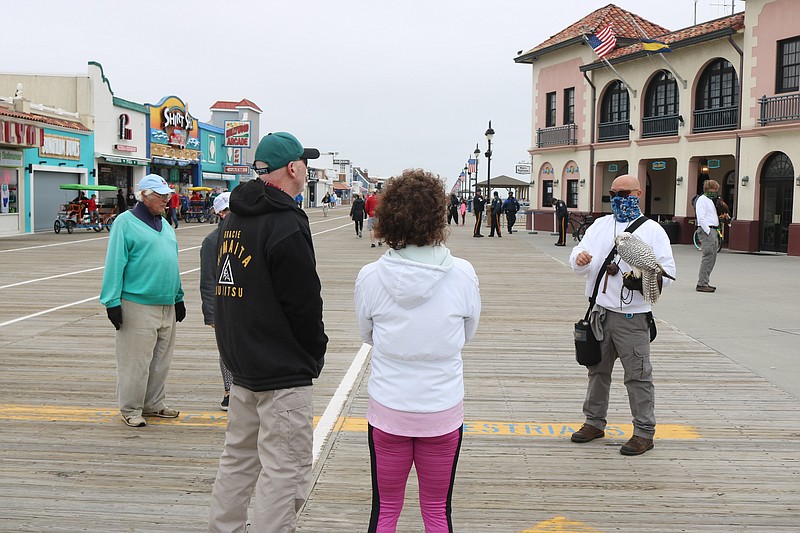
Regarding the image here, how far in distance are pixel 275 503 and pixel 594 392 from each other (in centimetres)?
288

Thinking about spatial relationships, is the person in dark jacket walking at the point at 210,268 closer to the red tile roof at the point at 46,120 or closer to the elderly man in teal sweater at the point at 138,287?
the elderly man in teal sweater at the point at 138,287

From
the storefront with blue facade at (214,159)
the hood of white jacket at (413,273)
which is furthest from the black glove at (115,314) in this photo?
the storefront with blue facade at (214,159)

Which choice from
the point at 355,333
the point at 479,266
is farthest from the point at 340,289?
the point at 479,266

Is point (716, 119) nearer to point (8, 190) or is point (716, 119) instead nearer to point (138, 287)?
point (138, 287)

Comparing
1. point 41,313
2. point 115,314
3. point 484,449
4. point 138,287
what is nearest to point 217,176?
point 41,313

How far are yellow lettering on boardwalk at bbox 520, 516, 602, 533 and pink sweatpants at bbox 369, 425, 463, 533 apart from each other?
100cm

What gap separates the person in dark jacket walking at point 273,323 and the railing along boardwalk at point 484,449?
835mm

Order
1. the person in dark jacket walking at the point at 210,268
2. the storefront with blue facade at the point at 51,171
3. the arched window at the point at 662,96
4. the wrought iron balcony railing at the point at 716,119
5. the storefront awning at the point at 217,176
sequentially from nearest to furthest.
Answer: the person in dark jacket walking at the point at 210,268, the wrought iron balcony railing at the point at 716,119, the arched window at the point at 662,96, the storefront with blue facade at the point at 51,171, the storefront awning at the point at 217,176

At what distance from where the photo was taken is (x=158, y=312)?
581 cm

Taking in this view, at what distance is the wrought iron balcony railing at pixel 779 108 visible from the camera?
23234 mm

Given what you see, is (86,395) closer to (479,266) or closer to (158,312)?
(158,312)

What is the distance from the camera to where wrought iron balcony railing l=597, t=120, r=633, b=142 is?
32406 millimetres

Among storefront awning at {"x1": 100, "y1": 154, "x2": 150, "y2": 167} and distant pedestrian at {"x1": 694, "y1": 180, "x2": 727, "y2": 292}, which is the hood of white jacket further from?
storefront awning at {"x1": 100, "y1": 154, "x2": 150, "y2": 167}

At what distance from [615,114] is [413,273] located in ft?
106
